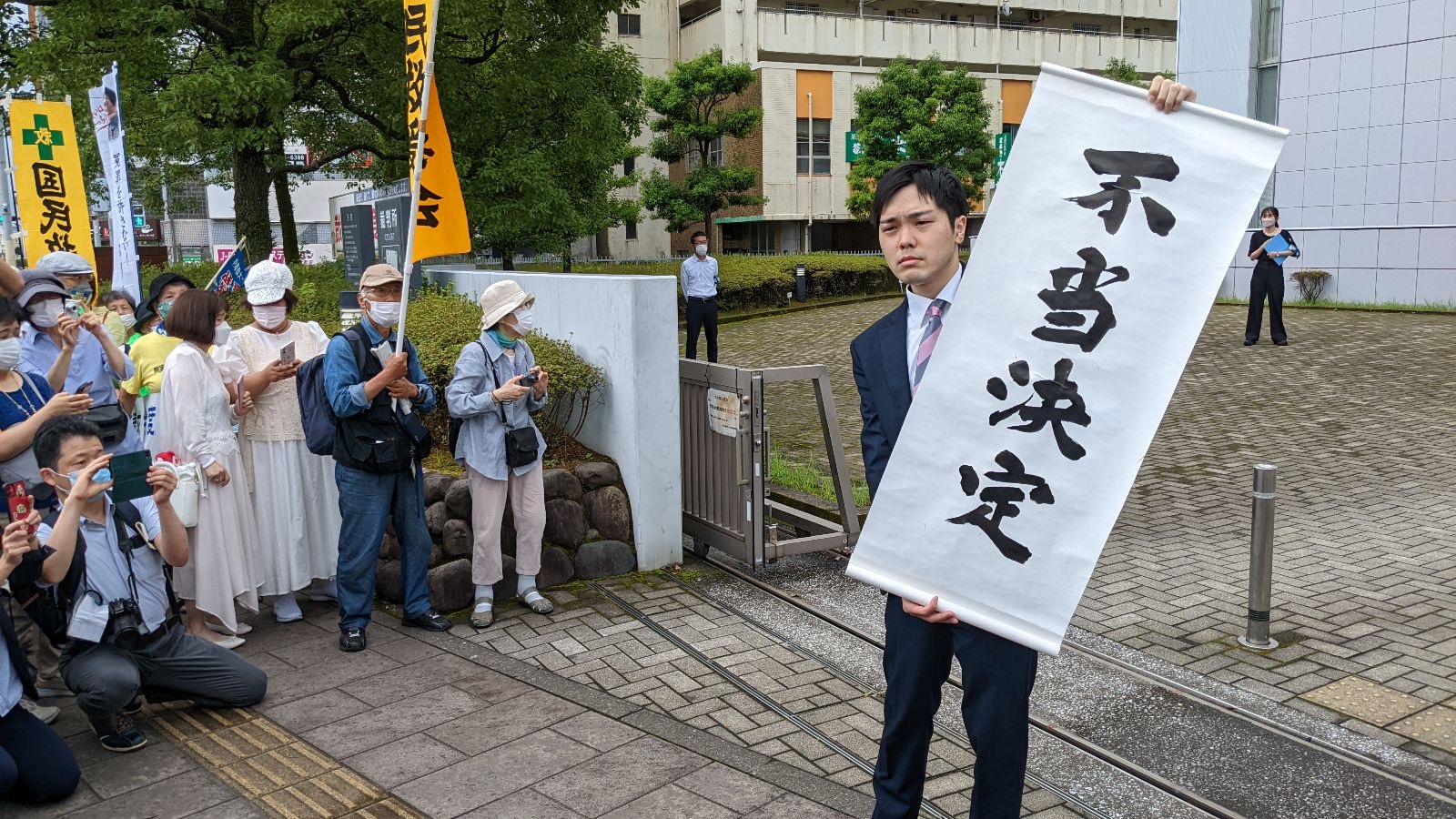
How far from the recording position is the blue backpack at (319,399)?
5.66m

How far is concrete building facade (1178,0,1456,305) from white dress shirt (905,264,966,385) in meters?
22.4

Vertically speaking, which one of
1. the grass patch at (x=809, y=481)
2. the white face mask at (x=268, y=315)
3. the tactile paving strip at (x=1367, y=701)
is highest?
the white face mask at (x=268, y=315)

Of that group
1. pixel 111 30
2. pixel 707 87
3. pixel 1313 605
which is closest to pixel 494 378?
pixel 1313 605

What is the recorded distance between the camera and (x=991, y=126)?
46.1m

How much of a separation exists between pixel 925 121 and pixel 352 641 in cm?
3272

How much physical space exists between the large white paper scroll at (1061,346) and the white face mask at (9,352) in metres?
4.25

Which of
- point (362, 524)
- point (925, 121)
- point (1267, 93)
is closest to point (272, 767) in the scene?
point (362, 524)

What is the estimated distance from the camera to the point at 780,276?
28781mm

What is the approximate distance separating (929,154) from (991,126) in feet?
39.1

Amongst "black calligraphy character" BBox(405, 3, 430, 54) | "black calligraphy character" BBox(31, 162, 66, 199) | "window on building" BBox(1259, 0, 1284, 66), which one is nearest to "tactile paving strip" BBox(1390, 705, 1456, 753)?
"black calligraphy character" BBox(405, 3, 430, 54)

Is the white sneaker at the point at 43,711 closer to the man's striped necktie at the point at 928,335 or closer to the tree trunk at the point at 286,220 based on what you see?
the man's striped necktie at the point at 928,335

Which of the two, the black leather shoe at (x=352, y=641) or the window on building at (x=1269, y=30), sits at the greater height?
the window on building at (x=1269, y=30)

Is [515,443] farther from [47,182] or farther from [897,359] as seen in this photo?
[47,182]

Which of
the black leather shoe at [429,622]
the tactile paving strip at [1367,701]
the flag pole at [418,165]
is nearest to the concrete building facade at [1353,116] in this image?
the tactile paving strip at [1367,701]
